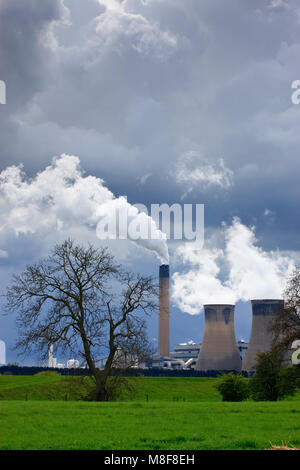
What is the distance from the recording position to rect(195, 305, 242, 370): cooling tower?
102562mm

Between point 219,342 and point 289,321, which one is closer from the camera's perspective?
point 289,321

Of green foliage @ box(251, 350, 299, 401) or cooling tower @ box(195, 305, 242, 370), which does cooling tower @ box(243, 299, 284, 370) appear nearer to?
cooling tower @ box(195, 305, 242, 370)

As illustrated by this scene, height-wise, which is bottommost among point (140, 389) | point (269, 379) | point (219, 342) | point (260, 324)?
point (140, 389)

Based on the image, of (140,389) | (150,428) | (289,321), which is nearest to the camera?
(150,428)

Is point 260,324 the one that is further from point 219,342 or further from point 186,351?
point 186,351

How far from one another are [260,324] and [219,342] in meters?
10.6

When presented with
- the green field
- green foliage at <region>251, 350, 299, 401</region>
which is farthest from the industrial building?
the green field

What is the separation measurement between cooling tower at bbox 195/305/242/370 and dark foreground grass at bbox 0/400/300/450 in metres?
85.3

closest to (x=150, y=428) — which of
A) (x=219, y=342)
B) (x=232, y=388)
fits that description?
(x=232, y=388)

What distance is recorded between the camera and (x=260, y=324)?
316 feet
